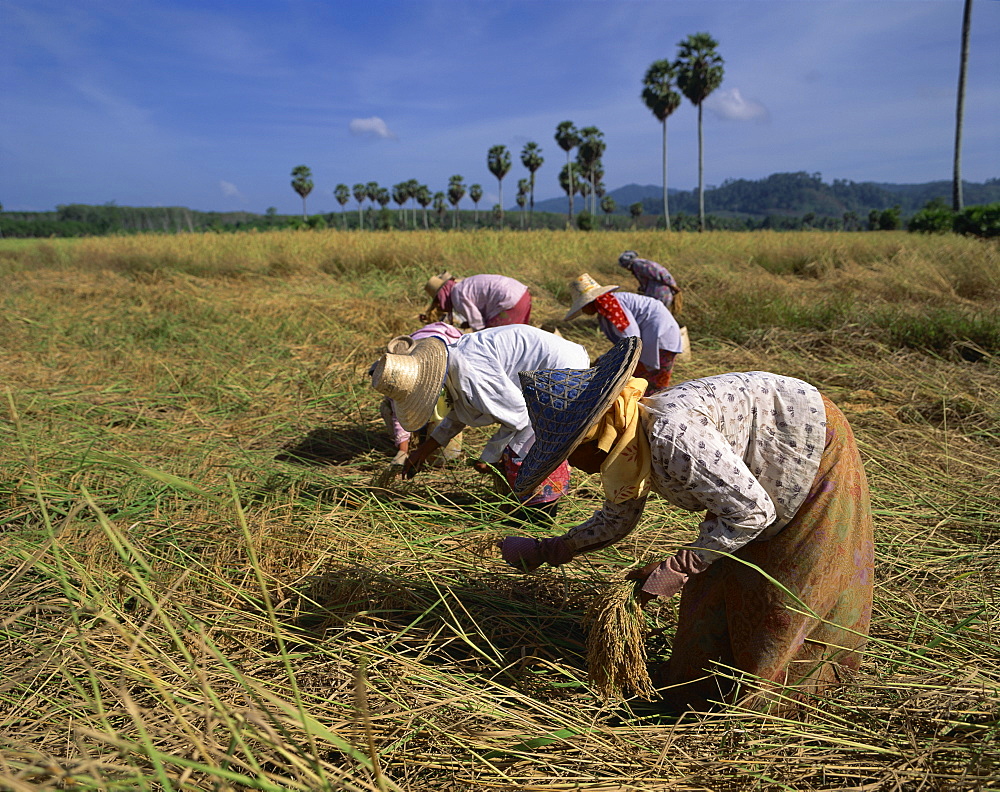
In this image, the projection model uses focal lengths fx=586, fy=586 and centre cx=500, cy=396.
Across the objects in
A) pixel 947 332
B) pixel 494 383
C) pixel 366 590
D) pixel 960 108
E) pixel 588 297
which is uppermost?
pixel 960 108

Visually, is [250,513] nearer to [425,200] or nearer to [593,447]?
[593,447]

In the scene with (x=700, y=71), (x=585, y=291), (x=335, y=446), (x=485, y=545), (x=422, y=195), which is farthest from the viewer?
(x=422, y=195)

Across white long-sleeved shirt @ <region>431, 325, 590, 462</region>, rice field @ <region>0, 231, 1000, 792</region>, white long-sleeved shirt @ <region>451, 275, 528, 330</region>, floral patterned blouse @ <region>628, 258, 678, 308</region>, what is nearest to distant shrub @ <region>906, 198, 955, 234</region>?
rice field @ <region>0, 231, 1000, 792</region>

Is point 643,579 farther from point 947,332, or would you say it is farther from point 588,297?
point 947,332

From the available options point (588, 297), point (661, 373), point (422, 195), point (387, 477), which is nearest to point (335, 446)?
Answer: point (387, 477)

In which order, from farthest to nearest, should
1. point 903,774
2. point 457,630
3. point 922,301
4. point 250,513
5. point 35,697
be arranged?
point 922,301, point 250,513, point 457,630, point 35,697, point 903,774

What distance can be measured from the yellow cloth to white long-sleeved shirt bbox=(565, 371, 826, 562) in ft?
0.09

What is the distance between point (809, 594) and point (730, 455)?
449 millimetres

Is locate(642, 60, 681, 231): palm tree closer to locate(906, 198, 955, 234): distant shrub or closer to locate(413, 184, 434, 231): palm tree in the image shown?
locate(906, 198, 955, 234): distant shrub

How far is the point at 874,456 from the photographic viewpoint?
9.99ft

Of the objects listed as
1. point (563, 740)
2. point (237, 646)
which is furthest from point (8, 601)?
point (563, 740)

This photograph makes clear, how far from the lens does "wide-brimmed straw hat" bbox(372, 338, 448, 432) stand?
2.53 metres

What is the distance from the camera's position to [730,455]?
1322 mm

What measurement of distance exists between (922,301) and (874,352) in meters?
2.24
